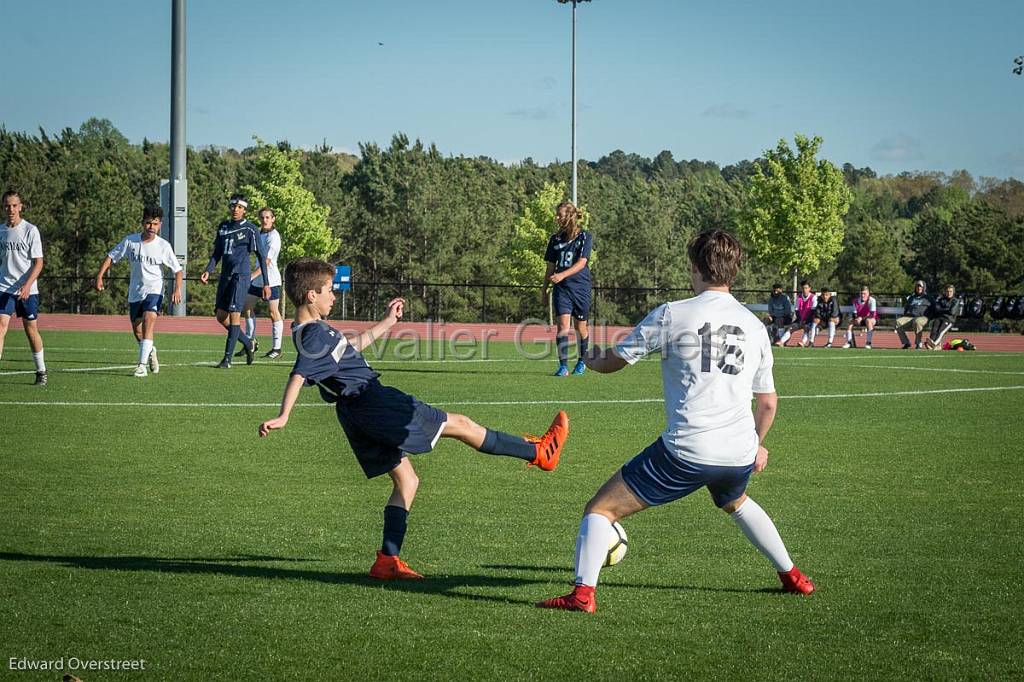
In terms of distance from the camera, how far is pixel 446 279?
312ft

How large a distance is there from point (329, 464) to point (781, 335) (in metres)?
24.7

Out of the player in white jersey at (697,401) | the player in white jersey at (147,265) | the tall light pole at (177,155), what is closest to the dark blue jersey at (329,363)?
the player in white jersey at (697,401)

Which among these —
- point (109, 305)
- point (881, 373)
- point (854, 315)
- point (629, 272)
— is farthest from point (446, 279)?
point (881, 373)

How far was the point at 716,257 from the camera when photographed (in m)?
5.10

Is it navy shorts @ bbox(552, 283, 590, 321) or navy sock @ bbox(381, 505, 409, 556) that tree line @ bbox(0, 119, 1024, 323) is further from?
navy sock @ bbox(381, 505, 409, 556)

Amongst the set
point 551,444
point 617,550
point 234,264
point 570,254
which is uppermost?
point 570,254

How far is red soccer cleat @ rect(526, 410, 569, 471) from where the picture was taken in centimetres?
642

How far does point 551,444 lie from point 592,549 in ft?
4.71

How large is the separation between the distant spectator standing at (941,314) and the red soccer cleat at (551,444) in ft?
86.6

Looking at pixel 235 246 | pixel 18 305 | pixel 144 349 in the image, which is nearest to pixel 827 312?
pixel 235 246

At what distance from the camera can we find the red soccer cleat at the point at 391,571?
18.6ft

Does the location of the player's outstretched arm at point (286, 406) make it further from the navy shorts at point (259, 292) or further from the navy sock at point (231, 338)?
the navy shorts at point (259, 292)

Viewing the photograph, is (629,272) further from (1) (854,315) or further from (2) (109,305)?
(1) (854,315)

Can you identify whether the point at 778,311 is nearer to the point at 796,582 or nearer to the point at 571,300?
the point at 571,300
